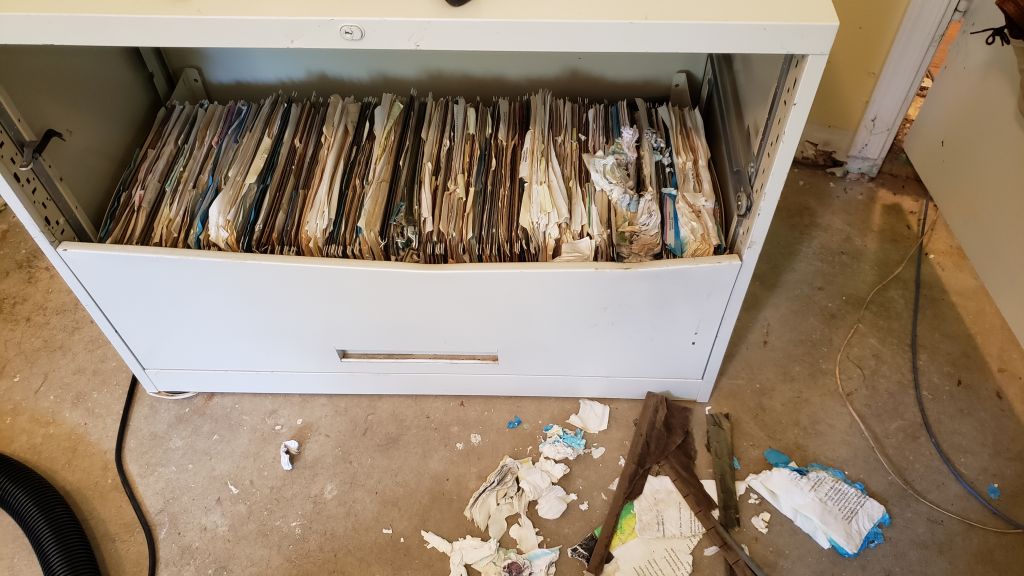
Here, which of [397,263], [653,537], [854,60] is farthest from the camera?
[854,60]

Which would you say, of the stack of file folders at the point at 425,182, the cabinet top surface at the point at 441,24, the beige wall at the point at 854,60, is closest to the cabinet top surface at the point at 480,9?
the cabinet top surface at the point at 441,24

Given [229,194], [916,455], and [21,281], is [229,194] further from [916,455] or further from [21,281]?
[916,455]

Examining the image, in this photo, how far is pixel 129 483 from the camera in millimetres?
1159

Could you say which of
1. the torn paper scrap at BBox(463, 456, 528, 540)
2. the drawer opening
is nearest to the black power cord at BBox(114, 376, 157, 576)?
the drawer opening

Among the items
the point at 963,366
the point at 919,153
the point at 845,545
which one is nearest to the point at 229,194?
the point at 845,545

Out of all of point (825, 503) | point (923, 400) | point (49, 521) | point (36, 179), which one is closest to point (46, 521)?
point (49, 521)

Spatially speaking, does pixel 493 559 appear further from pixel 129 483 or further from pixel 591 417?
pixel 129 483

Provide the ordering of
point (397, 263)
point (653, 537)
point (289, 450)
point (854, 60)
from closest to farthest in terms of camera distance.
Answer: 1. point (397, 263)
2. point (653, 537)
3. point (289, 450)
4. point (854, 60)

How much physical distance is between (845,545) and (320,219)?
0.92 meters

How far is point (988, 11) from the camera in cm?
126

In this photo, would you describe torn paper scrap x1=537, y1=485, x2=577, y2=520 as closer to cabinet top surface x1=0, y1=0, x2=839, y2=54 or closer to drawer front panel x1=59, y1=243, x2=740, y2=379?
drawer front panel x1=59, y1=243, x2=740, y2=379

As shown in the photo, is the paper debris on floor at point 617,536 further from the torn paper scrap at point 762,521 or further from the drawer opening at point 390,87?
the drawer opening at point 390,87

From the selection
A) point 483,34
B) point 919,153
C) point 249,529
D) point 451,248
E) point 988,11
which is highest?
point 483,34

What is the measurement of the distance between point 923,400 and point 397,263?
3.13 feet
